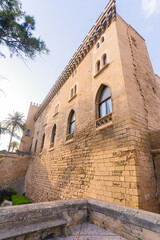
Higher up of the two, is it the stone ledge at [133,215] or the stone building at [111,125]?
the stone building at [111,125]

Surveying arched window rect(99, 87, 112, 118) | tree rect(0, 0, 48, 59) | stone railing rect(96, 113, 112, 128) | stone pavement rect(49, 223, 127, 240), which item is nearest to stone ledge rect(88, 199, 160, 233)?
stone pavement rect(49, 223, 127, 240)

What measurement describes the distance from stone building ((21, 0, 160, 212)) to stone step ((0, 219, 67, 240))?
245 centimetres

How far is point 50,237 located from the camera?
1842mm

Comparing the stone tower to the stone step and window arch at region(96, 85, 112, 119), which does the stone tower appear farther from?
the stone step

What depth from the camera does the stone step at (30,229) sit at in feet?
4.95

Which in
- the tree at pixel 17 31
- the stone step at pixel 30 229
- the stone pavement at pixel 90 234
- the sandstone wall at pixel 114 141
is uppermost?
the tree at pixel 17 31

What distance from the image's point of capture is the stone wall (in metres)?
14.7

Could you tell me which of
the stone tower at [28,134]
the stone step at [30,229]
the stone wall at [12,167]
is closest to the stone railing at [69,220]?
the stone step at [30,229]

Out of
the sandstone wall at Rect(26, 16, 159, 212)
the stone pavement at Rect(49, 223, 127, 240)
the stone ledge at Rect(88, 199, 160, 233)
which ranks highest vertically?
the sandstone wall at Rect(26, 16, 159, 212)

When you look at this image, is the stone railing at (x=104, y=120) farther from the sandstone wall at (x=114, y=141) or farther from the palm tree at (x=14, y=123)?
the palm tree at (x=14, y=123)

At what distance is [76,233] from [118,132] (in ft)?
10.7

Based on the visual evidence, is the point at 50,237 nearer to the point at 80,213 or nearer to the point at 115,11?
the point at 80,213

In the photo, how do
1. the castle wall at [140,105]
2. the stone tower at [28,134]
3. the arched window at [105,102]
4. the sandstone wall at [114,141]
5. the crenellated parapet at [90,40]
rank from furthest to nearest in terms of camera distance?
1. the stone tower at [28,134]
2. the crenellated parapet at [90,40]
3. the arched window at [105,102]
4. the sandstone wall at [114,141]
5. the castle wall at [140,105]

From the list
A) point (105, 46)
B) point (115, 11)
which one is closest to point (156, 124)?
point (105, 46)
